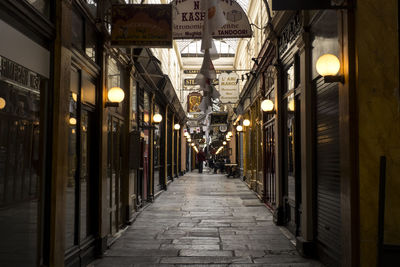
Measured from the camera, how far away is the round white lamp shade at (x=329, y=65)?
5008 mm

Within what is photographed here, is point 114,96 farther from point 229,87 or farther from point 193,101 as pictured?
point 193,101

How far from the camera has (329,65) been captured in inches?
199

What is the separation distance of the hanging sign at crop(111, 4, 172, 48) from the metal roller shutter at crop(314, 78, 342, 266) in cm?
266

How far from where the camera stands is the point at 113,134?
27.4 feet

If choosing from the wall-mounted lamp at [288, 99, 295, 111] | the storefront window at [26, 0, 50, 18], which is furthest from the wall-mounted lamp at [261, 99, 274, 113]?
the storefront window at [26, 0, 50, 18]

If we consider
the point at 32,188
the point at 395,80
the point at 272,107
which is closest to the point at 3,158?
the point at 32,188

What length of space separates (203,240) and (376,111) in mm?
4408

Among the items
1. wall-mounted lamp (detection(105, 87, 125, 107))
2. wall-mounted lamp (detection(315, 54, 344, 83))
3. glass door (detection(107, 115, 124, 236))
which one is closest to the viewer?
wall-mounted lamp (detection(315, 54, 344, 83))

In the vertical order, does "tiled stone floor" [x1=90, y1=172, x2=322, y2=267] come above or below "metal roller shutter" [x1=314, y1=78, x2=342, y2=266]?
below

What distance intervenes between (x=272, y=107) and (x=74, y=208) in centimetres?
562

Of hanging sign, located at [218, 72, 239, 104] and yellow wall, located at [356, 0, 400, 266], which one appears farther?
hanging sign, located at [218, 72, 239, 104]

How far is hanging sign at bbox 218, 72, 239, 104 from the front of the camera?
18.1 metres

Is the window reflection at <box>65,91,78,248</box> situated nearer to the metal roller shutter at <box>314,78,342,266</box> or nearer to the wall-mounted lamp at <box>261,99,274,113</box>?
the metal roller shutter at <box>314,78,342,266</box>

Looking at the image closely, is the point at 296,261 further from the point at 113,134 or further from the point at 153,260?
the point at 113,134
